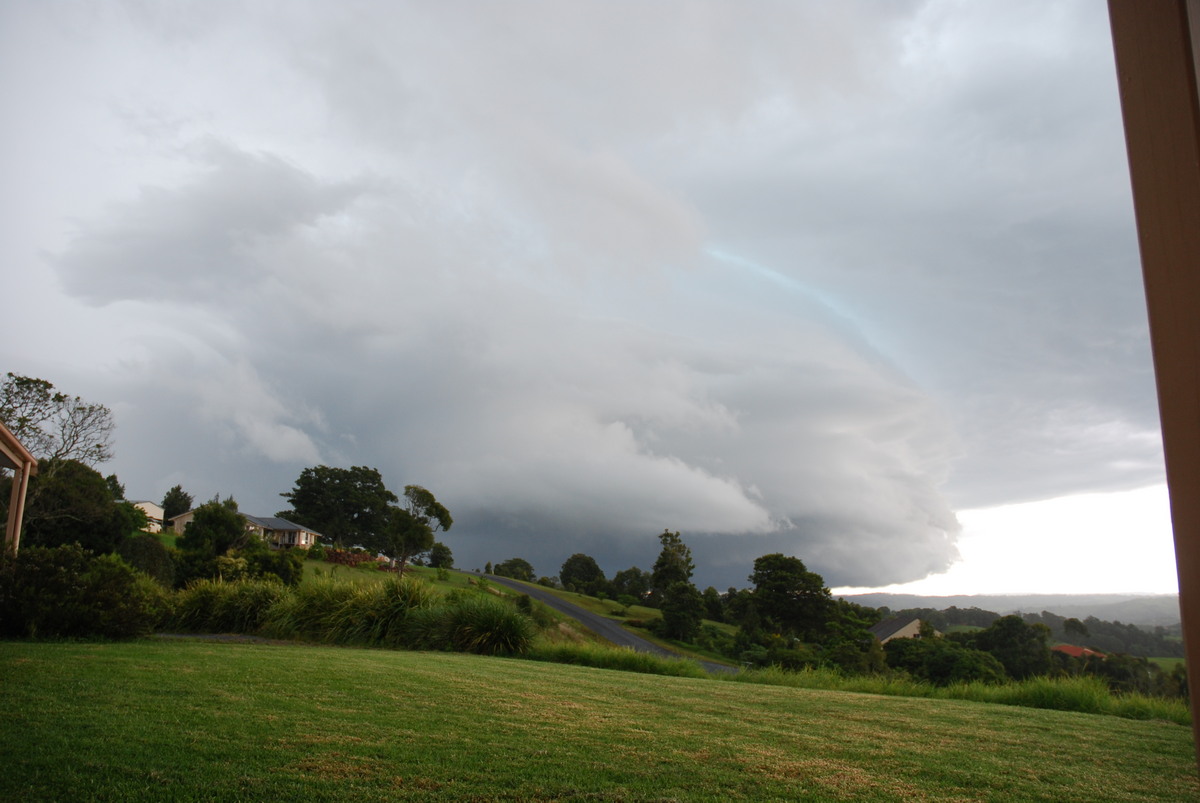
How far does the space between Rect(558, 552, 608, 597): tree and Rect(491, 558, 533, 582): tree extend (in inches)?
258

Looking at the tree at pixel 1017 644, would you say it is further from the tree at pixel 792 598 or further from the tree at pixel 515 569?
the tree at pixel 515 569

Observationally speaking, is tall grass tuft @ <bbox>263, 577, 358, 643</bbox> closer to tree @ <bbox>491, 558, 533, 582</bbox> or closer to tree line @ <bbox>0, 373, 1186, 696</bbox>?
tree line @ <bbox>0, 373, 1186, 696</bbox>

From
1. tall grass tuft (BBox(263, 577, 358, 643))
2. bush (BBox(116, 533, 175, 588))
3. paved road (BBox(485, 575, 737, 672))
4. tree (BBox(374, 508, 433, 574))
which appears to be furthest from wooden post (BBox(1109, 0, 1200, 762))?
tree (BBox(374, 508, 433, 574))

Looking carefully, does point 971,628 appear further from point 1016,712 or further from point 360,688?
point 360,688

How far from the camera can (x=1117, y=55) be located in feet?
4.63

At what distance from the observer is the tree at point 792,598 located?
23719mm

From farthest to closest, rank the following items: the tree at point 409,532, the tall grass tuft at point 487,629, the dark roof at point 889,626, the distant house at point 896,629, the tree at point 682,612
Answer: the tree at point 409,532
the tree at point 682,612
the dark roof at point 889,626
the distant house at point 896,629
the tall grass tuft at point 487,629

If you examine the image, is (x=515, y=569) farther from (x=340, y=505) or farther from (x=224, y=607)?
(x=224, y=607)

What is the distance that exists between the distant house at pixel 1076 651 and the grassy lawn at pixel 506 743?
6007 mm

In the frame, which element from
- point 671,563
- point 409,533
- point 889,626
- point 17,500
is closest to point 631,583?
point 671,563

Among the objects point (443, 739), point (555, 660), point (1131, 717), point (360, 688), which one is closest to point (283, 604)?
point (555, 660)

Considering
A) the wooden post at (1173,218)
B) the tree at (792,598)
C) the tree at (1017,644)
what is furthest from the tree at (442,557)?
the wooden post at (1173,218)

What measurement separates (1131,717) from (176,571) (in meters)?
32.0

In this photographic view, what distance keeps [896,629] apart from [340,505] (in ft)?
168
